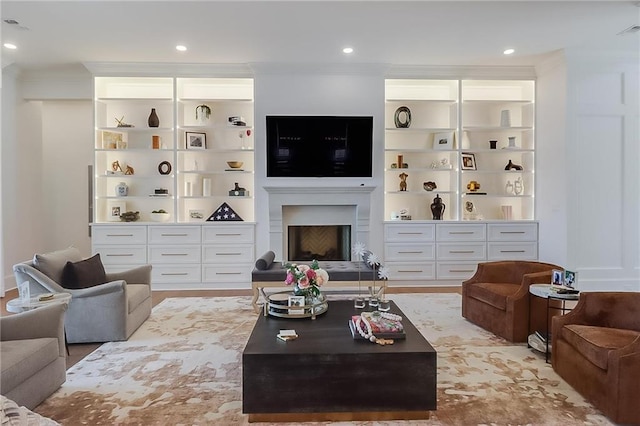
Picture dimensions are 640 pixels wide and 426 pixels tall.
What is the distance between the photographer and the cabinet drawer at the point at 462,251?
5.80 m

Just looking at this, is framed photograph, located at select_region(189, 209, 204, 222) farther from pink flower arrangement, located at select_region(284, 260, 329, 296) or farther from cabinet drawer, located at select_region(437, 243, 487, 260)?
cabinet drawer, located at select_region(437, 243, 487, 260)

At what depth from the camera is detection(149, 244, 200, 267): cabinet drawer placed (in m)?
5.59

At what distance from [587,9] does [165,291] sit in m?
5.97

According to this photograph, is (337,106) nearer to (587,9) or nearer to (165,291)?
(587,9)

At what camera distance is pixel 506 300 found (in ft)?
11.8

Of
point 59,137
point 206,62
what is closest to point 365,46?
point 206,62

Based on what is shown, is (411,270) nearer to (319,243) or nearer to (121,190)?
(319,243)

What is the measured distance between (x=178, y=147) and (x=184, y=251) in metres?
1.52

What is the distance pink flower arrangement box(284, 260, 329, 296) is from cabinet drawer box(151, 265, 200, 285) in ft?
9.94

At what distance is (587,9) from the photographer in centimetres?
399

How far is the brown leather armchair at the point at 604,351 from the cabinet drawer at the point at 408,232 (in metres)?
2.96

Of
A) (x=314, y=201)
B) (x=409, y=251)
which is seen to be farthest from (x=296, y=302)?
(x=409, y=251)

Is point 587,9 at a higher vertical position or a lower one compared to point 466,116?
higher

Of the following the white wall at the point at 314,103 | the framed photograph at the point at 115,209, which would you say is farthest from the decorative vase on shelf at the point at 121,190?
the white wall at the point at 314,103
